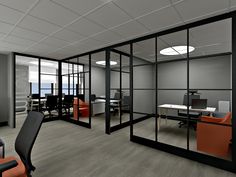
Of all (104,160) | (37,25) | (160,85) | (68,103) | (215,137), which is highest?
(37,25)

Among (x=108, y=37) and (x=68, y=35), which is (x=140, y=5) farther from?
(x=68, y=35)

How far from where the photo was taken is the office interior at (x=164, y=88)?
2.65 metres

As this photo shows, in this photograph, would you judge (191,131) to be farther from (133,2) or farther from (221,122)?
(133,2)

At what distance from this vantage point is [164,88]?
5609 mm

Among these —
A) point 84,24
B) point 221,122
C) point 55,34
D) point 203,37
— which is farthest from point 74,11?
point 221,122

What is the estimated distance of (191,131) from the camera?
442 cm

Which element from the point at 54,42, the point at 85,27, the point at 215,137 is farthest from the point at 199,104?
the point at 54,42

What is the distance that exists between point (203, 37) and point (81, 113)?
5.68 m

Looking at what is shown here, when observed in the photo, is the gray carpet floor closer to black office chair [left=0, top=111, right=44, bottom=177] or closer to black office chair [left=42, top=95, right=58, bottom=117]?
black office chair [left=0, top=111, right=44, bottom=177]

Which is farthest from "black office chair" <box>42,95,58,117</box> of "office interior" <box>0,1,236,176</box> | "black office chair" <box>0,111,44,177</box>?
"black office chair" <box>0,111,44,177</box>

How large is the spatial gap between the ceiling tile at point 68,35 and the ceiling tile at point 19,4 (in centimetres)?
88

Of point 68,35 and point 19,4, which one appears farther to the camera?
point 68,35

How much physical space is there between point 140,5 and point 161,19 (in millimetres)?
615

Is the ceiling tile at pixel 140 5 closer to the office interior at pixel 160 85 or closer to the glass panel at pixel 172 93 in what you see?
the office interior at pixel 160 85
